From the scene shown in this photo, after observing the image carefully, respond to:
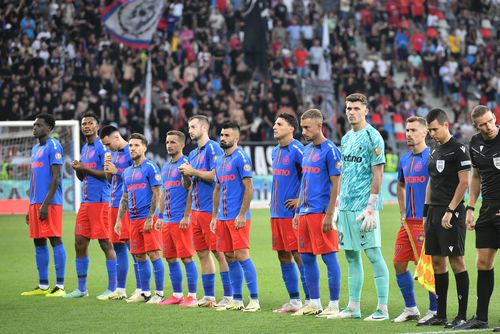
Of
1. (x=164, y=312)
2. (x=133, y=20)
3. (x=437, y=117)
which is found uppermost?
(x=133, y=20)

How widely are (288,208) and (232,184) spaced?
77 cm

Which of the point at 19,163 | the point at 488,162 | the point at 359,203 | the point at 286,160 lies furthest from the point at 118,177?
the point at 19,163

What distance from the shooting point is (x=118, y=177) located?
527 inches

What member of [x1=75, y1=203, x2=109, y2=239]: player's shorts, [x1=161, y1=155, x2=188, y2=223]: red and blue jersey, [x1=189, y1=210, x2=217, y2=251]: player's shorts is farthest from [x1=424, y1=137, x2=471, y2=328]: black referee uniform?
[x1=75, y1=203, x2=109, y2=239]: player's shorts

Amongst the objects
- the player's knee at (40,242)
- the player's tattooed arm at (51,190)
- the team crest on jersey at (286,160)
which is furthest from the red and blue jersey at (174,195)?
the player's knee at (40,242)

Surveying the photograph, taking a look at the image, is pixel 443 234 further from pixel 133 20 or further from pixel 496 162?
pixel 133 20

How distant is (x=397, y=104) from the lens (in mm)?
34562

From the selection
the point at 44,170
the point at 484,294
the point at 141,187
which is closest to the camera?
the point at 484,294

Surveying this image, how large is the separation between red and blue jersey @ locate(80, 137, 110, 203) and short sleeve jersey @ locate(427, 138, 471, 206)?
5.38 meters

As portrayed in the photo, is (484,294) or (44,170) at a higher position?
(44,170)

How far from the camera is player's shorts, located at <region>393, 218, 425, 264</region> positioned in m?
10.6

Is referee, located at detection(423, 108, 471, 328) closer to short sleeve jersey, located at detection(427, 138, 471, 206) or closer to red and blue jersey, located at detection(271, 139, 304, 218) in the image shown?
short sleeve jersey, located at detection(427, 138, 471, 206)

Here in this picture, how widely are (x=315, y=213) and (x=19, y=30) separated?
22.0 metres

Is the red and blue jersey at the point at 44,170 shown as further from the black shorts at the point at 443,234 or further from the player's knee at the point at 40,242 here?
the black shorts at the point at 443,234
